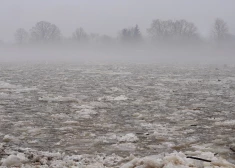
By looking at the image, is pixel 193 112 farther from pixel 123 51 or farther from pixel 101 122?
pixel 123 51

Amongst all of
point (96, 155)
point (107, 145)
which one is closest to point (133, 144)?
point (107, 145)

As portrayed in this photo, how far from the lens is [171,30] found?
11712 cm

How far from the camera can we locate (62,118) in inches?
289

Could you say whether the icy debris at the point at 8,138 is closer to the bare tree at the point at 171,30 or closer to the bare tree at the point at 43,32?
the bare tree at the point at 171,30

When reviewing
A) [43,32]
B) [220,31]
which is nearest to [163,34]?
[220,31]

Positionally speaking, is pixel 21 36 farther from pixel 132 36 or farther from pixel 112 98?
pixel 112 98

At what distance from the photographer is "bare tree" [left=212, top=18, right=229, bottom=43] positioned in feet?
358

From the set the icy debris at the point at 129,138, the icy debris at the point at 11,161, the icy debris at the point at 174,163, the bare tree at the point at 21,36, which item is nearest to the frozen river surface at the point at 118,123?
the icy debris at the point at 129,138

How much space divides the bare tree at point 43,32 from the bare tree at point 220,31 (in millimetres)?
64363

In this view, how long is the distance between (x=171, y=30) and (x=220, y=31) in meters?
18.9

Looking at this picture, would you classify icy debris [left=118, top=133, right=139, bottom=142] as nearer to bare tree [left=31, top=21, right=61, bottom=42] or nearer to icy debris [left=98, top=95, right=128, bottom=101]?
icy debris [left=98, top=95, right=128, bottom=101]

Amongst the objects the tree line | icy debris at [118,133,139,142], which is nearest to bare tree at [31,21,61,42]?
the tree line

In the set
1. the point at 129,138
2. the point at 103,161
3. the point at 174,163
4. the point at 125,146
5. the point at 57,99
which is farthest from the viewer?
the point at 57,99

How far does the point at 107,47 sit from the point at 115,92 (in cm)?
10493
